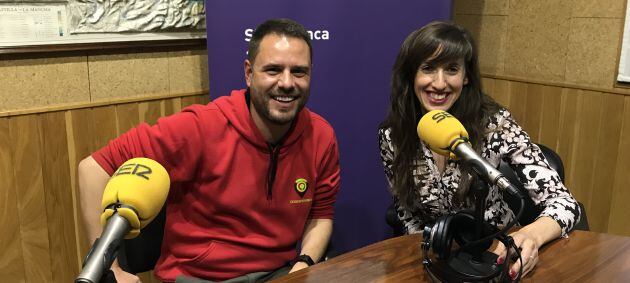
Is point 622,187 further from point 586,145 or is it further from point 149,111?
point 149,111

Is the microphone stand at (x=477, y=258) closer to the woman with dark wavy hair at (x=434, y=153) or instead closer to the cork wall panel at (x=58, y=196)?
the woman with dark wavy hair at (x=434, y=153)

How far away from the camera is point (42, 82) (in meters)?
2.47

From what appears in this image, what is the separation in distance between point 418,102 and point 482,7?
6.05 feet

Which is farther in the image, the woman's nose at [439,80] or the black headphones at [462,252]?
the woman's nose at [439,80]

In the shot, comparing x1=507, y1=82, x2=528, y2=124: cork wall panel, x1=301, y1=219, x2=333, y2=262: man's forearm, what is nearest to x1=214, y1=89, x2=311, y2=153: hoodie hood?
x1=301, y1=219, x2=333, y2=262: man's forearm

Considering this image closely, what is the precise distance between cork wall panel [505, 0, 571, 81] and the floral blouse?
→ 1472mm

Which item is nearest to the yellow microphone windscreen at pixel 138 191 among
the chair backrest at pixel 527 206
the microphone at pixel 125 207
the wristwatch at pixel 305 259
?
the microphone at pixel 125 207

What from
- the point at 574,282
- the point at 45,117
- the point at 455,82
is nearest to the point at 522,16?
the point at 455,82

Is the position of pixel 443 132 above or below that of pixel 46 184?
above

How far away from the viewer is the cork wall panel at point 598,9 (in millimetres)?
2893

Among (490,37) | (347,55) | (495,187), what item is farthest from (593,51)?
(495,187)

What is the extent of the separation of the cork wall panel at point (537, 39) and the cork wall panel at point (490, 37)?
0.05 meters

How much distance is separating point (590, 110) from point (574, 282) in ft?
6.57

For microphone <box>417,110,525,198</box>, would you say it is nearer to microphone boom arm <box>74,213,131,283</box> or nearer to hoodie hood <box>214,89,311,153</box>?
hoodie hood <box>214,89,311,153</box>
